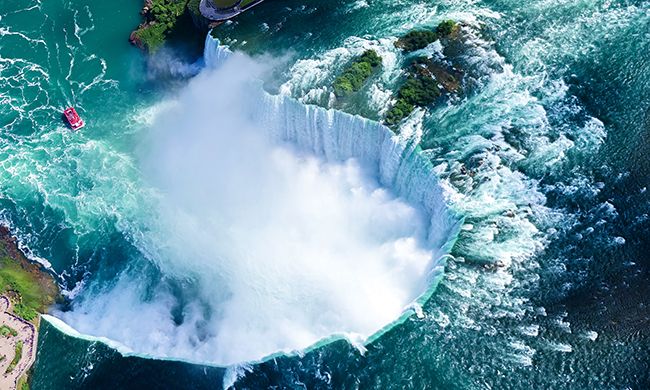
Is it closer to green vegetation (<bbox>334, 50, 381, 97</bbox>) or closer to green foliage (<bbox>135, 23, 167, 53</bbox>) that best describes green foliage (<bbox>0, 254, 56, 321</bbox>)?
green foliage (<bbox>135, 23, 167, 53</bbox>)

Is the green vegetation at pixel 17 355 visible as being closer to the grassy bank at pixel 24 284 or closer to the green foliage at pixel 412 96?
the grassy bank at pixel 24 284

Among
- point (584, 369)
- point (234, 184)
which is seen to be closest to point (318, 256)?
point (234, 184)

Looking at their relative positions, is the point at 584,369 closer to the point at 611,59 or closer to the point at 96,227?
the point at 611,59

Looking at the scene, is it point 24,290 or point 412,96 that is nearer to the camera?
point 24,290

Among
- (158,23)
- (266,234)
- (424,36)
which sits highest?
(424,36)

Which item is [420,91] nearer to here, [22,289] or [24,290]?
[24,290]

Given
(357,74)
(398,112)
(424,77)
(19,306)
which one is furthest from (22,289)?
(424,77)

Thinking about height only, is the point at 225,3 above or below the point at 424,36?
below

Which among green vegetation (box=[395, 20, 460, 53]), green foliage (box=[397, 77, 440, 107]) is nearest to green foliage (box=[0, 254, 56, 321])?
green foliage (box=[397, 77, 440, 107])
